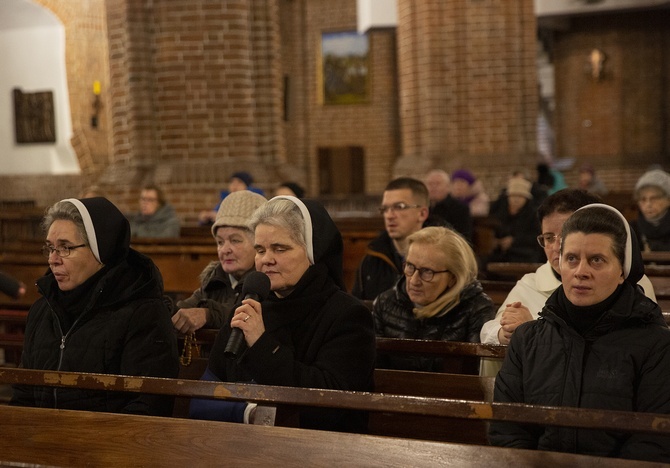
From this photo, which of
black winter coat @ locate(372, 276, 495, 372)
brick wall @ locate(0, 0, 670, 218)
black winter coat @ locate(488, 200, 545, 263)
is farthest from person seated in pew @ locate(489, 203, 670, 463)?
brick wall @ locate(0, 0, 670, 218)

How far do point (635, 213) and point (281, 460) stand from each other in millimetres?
9695

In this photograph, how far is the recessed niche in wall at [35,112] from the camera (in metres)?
18.5

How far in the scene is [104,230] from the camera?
3.34 m

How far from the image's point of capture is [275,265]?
3.11 metres

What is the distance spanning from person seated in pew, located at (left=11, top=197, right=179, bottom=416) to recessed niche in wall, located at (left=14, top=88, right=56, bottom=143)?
→ 16011mm

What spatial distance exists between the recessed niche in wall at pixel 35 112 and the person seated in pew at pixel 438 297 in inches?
629

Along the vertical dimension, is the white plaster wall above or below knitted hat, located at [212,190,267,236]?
above

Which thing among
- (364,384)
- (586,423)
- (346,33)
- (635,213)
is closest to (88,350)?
(364,384)

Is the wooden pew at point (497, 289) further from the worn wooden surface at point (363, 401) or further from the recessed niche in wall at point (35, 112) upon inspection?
the recessed niche in wall at point (35, 112)

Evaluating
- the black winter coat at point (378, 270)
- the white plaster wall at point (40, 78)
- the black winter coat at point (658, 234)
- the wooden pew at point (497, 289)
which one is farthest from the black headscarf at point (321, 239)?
the white plaster wall at point (40, 78)

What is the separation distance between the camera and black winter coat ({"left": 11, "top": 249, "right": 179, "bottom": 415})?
10.5 ft

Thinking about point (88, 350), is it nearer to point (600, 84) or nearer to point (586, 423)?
point (586, 423)

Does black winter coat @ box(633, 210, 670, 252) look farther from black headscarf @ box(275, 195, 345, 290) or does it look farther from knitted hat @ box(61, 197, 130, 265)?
knitted hat @ box(61, 197, 130, 265)

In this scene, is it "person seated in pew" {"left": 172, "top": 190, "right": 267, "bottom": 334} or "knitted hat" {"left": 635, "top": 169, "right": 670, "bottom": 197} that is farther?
"knitted hat" {"left": 635, "top": 169, "right": 670, "bottom": 197}
